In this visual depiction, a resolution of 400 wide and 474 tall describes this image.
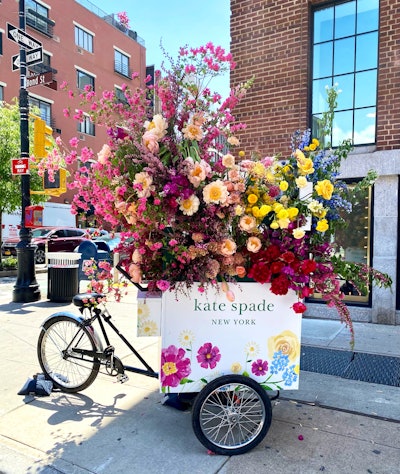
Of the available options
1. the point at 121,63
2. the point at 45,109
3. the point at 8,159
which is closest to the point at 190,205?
the point at 8,159

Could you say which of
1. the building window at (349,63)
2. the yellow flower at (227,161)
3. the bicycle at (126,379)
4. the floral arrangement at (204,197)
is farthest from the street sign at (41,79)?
the yellow flower at (227,161)

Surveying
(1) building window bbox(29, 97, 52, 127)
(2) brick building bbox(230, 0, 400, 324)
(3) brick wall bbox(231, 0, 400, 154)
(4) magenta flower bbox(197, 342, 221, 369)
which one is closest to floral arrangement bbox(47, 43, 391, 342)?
(4) magenta flower bbox(197, 342, 221, 369)

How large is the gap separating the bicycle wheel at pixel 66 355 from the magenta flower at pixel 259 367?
149 cm

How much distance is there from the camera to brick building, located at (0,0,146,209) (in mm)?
24375

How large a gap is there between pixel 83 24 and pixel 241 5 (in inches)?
1041

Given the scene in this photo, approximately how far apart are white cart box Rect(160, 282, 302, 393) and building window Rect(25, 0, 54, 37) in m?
28.2

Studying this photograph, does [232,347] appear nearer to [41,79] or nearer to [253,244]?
[253,244]

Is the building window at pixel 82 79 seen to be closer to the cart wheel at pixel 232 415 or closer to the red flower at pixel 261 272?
the red flower at pixel 261 272

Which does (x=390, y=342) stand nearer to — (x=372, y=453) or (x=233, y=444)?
(x=372, y=453)

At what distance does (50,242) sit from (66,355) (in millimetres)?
13904

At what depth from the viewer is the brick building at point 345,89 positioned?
6.47m

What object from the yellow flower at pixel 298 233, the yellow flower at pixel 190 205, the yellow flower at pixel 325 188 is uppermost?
the yellow flower at pixel 325 188

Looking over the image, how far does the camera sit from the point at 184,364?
304 centimetres

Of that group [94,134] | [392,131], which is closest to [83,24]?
[94,134]
